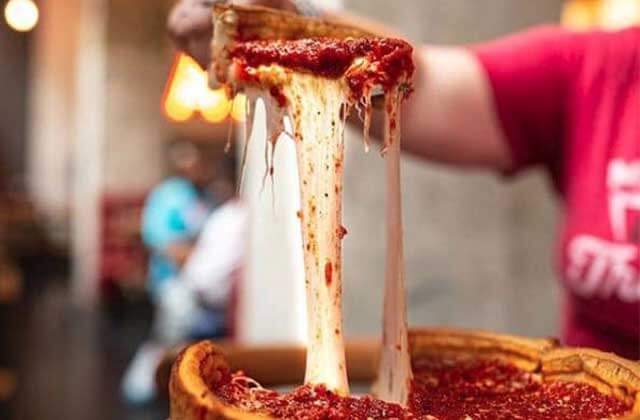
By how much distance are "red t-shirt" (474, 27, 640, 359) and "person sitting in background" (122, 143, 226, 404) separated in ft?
9.40

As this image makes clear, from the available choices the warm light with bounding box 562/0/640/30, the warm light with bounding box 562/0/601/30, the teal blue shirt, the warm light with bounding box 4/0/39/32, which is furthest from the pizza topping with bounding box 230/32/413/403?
the teal blue shirt

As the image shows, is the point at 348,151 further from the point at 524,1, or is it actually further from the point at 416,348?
the point at 416,348

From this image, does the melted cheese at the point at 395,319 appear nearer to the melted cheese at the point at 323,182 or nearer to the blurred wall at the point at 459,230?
the melted cheese at the point at 323,182

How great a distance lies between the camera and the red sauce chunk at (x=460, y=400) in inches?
25.7

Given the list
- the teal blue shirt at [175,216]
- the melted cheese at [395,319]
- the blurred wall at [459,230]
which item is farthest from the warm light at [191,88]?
the teal blue shirt at [175,216]

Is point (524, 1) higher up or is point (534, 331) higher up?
point (524, 1)

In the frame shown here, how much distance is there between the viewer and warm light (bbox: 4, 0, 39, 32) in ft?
3.07

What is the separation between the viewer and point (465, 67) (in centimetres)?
138

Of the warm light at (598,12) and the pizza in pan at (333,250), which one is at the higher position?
the warm light at (598,12)

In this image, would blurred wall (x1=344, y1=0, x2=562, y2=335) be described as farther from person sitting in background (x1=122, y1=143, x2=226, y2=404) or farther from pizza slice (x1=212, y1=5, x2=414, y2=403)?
person sitting in background (x1=122, y1=143, x2=226, y2=404)

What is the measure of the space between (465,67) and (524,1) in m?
1.05

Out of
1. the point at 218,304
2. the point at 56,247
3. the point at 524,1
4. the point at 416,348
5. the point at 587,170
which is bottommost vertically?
the point at 56,247

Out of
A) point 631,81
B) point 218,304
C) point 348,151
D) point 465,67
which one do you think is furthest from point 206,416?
point 218,304

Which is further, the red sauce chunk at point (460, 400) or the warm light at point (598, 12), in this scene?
the warm light at point (598, 12)
